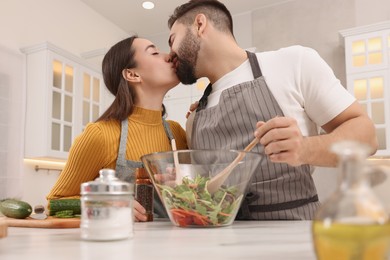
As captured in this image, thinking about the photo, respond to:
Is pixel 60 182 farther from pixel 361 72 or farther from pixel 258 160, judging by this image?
pixel 361 72

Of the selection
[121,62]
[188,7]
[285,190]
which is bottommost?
[285,190]

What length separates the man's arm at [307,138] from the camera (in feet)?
3.12

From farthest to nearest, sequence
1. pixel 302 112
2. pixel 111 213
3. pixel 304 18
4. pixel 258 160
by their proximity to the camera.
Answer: pixel 304 18 < pixel 302 112 < pixel 258 160 < pixel 111 213

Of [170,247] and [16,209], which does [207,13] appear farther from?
[170,247]

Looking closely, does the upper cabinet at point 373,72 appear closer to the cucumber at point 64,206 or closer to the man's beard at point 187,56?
the man's beard at point 187,56

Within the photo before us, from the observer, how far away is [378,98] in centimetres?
338

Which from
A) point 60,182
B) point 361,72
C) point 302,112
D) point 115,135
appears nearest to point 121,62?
point 115,135

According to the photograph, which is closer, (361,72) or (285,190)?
(285,190)

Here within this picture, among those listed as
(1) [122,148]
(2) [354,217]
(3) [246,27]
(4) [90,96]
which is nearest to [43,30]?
(4) [90,96]

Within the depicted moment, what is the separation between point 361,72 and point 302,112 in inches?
89.4

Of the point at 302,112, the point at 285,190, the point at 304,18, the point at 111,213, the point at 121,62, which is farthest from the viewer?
the point at 304,18

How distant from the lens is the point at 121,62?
1810 mm

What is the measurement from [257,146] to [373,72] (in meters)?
2.41

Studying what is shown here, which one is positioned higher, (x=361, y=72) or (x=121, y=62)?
(x=361, y=72)
